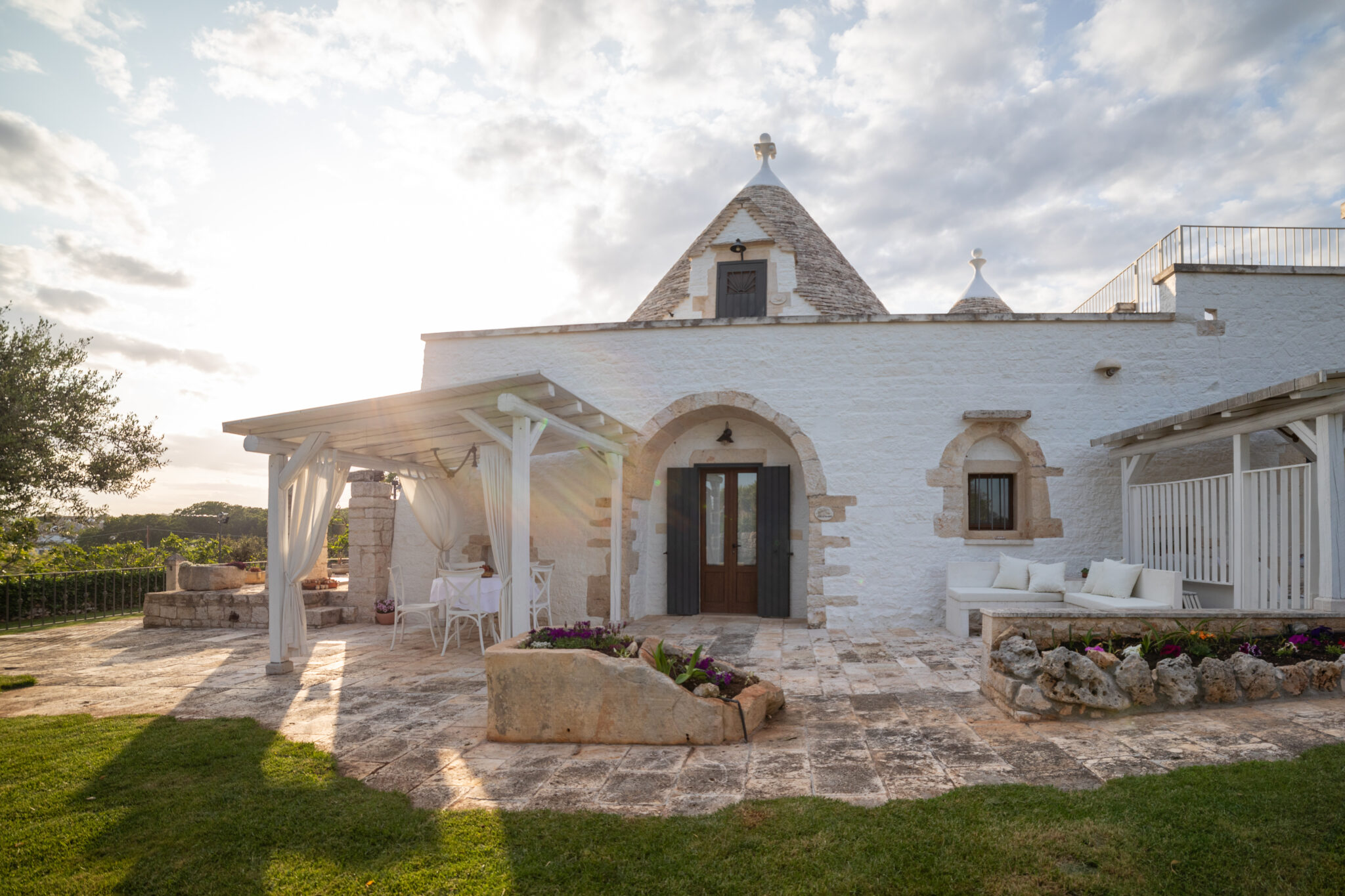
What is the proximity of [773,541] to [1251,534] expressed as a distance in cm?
485

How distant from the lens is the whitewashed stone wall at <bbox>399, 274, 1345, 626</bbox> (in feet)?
27.5

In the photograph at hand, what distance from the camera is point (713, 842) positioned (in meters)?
2.81

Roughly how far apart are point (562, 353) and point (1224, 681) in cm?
730

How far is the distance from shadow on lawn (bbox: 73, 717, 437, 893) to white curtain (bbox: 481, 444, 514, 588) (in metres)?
2.31

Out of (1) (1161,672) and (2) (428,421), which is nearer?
(1) (1161,672)

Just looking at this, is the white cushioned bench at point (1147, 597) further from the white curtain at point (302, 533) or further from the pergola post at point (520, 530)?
the white curtain at point (302, 533)

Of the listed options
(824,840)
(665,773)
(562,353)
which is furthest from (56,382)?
(824,840)

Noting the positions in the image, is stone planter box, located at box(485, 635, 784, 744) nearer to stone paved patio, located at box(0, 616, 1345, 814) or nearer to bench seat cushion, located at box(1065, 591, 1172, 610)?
stone paved patio, located at box(0, 616, 1345, 814)

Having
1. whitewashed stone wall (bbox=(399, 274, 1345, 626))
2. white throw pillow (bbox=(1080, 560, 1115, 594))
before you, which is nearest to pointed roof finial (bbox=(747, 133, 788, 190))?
whitewashed stone wall (bbox=(399, 274, 1345, 626))

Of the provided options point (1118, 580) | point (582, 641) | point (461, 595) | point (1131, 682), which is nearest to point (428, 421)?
point (461, 595)

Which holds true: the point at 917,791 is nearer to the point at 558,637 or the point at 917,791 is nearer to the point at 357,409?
the point at 558,637

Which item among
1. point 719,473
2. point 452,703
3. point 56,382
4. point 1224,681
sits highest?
point 56,382

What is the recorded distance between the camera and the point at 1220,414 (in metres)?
6.00

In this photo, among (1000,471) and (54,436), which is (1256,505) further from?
(54,436)
